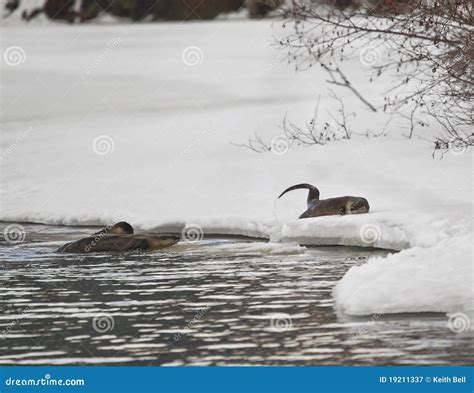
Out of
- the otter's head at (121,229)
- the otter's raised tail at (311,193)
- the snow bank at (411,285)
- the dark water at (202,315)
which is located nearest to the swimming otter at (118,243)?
the dark water at (202,315)

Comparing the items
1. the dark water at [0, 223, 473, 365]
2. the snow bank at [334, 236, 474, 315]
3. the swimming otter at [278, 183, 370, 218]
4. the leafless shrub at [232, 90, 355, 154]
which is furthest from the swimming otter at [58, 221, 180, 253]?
the leafless shrub at [232, 90, 355, 154]

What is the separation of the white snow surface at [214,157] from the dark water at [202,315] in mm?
811

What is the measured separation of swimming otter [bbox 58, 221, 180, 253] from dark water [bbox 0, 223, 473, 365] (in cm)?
38

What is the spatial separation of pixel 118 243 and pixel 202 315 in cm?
600

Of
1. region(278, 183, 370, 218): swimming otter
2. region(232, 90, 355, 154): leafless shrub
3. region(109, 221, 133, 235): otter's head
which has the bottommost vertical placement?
region(109, 221, 133, 235): otter's head

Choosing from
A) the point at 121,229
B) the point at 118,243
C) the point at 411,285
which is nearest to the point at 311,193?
the point at 121,229

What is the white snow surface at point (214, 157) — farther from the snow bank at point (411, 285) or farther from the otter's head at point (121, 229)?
the otter's head at point (121, 229)

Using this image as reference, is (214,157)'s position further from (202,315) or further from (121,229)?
(202,315)

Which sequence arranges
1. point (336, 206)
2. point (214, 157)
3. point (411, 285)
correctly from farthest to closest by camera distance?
point (214, 157) < point (336, 206) < point (411, 285)

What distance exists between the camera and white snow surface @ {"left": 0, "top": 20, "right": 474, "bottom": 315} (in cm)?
1716

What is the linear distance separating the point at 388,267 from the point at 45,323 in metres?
3.40

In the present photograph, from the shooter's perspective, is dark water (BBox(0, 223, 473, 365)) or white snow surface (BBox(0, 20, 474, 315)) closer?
dark water (BBox(0, 223, 473, 365))

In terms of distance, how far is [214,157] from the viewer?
26.4m

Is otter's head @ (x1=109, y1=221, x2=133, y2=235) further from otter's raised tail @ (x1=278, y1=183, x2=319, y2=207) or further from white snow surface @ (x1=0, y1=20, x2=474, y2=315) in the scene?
otter's raised tail @ (x1=278, y1=183, x2=319, y2=207)
